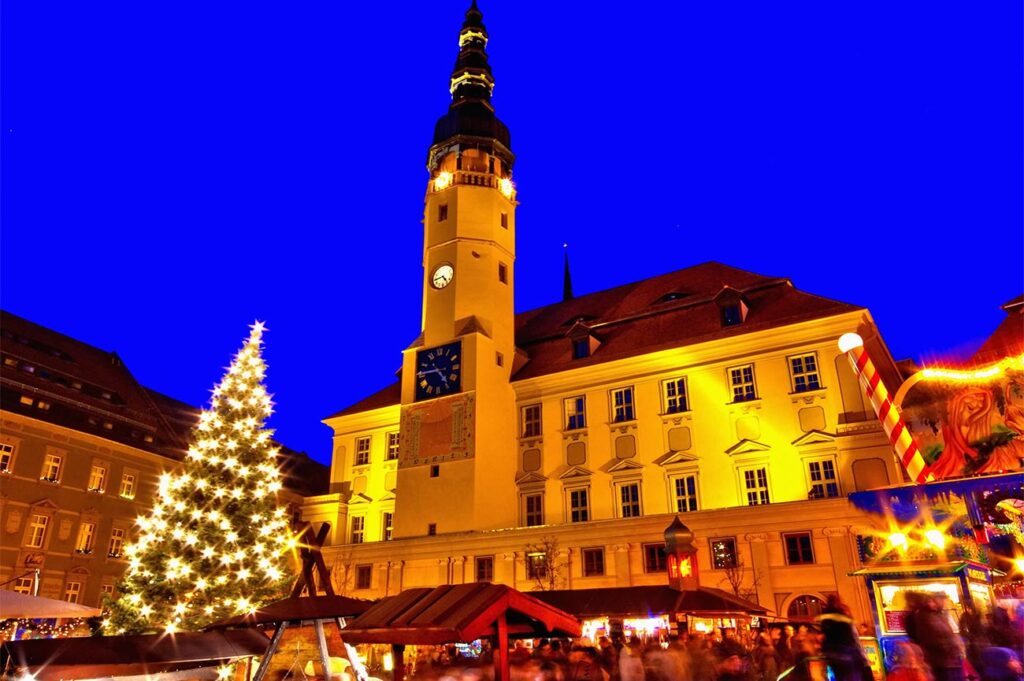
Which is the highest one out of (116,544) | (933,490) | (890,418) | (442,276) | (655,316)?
(442,276)

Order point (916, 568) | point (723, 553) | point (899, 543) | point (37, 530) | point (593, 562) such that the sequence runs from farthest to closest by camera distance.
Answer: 1. point (37, 530)
2. point (593, 562)
3. point (723, 553)
4. point (899, 543)
5. point (916, 568)

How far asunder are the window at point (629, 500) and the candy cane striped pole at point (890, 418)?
10.1 meters

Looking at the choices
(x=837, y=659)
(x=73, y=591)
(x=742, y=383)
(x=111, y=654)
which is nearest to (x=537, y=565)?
(x=742, y=383)

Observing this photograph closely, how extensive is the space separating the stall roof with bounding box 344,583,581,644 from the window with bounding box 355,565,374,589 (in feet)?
83.9

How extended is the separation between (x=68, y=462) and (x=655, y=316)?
99.9ft

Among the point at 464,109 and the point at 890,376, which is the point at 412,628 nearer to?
the point at 890,376

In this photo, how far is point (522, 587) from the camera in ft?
94.2

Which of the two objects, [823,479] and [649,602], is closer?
[649,602]

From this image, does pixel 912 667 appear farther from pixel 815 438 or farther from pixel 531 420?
pixel 531 420

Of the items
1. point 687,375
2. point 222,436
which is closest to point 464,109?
point 687,375

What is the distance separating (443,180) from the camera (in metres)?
39.4

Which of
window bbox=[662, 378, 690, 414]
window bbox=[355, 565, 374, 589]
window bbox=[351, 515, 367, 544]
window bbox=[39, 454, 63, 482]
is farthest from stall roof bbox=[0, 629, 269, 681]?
window bbox=[39, 454, 63, 482]

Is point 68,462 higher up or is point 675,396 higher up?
point 675,396

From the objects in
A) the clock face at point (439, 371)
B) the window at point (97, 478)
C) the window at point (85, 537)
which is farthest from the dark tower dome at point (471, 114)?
the window at point (85, 537)
